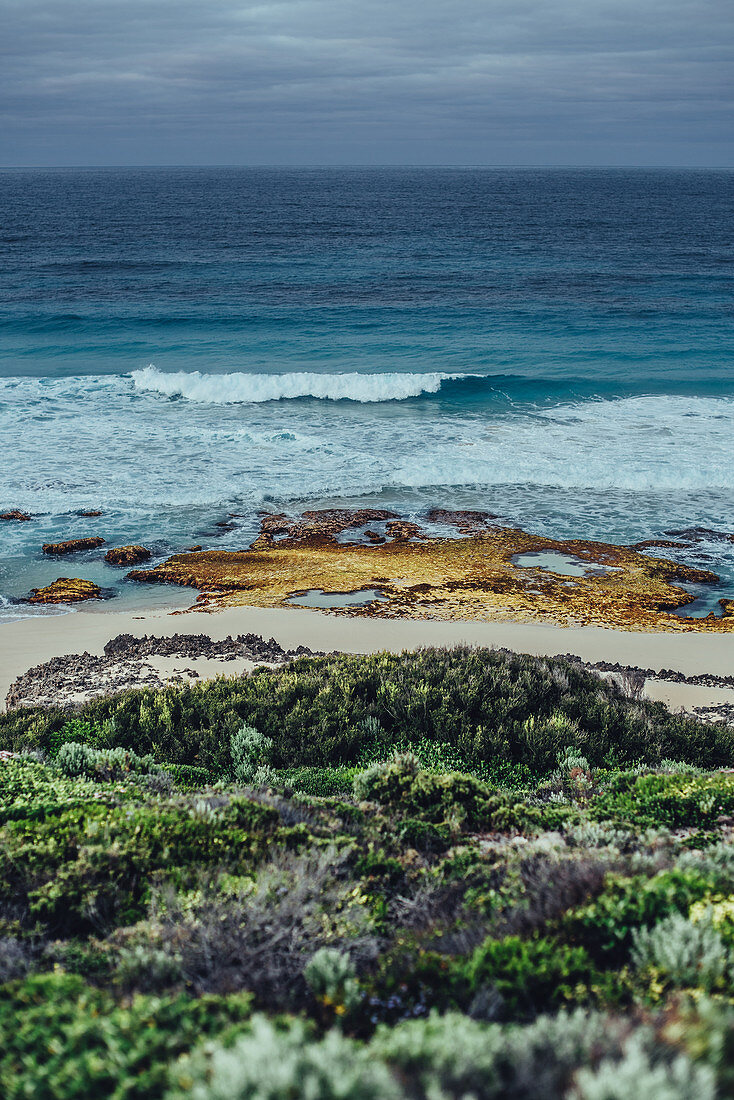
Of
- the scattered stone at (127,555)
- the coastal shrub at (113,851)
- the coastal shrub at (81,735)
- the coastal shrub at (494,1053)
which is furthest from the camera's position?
the scattered stone at (127,555)

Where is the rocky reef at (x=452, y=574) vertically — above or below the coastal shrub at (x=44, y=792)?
below

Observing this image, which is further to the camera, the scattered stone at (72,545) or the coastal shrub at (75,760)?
the scattered stone at (72,545)

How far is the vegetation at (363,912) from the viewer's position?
91.4 inches

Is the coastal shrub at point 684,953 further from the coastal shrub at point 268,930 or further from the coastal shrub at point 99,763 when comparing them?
the coastal shrub at point 99,763

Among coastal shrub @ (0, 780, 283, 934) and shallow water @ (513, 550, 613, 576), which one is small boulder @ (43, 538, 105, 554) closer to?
shallow water @ (513, 550, 613, 576)

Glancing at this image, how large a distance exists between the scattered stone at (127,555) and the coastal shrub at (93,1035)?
11.7m

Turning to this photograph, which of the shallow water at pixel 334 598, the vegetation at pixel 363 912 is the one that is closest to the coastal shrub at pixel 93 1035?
the vegetation at pixel 363 912

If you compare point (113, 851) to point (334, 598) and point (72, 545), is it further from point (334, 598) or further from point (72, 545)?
point (72, 545)

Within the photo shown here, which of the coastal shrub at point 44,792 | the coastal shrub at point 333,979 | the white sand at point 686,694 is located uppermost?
the coastal shrub at point 333,979

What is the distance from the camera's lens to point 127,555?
14250 millimetres

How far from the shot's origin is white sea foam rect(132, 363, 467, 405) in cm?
2747

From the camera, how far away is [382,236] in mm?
64062

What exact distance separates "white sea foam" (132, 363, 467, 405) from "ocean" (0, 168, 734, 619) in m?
0.11

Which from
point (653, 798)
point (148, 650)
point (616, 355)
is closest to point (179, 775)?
point (653, 798)
